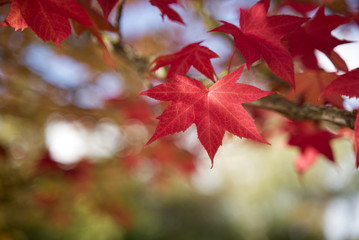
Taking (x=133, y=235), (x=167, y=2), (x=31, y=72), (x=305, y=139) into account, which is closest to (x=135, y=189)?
(x=133, y=235)

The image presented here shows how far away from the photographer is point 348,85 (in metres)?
0.46

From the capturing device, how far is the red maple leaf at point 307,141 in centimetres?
87

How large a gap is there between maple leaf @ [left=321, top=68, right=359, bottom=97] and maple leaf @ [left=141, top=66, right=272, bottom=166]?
149 mm

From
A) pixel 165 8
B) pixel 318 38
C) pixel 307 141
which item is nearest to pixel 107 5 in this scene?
pixel 165 8

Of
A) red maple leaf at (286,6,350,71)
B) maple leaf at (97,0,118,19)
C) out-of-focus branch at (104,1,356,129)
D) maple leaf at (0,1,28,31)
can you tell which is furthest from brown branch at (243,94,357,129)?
maple leaf at (0,1,28,31)

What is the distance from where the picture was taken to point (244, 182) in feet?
22.5

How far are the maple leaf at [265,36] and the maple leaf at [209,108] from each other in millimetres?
54

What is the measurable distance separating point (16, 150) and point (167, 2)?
6.16 feet

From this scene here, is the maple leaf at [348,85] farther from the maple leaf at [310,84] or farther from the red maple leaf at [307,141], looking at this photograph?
the red maple leaf at [307,141]

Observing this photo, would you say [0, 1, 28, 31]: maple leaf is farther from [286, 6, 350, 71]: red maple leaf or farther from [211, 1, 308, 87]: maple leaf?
[286, 6, 350, 71]: red maple leaf

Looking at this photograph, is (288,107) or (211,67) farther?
(288,107)

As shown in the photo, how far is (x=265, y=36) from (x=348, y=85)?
0.57 feet

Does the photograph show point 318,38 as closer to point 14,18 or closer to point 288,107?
point 288,107

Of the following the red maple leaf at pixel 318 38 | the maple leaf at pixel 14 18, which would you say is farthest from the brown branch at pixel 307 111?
the maple leaf at pixel 14 18
